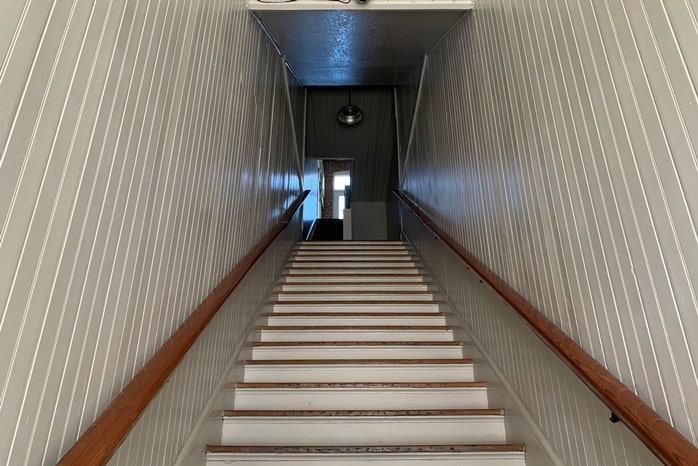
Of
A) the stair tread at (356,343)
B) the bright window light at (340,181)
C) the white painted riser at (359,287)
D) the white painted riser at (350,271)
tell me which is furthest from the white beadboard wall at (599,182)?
the bright window light at (340,181)

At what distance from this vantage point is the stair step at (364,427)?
5.90 ft

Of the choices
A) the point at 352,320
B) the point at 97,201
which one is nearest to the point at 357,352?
the point at 352,320

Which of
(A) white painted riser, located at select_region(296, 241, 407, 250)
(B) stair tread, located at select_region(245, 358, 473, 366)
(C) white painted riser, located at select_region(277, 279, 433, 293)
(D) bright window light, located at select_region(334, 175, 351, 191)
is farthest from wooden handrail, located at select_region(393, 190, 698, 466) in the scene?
(D) bright window light, located at select_region(334, 175, 351, 191)

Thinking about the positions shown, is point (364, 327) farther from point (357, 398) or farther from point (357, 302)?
point (357, 398)

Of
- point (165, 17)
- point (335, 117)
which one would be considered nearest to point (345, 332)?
point (165, 17)

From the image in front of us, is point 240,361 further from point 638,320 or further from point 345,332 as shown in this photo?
point 638,320

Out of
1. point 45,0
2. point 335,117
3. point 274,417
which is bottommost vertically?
point 274,417

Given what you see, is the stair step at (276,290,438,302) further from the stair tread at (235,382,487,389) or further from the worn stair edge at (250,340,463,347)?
the stair tread at (235,382,487,389)

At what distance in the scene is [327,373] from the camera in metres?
2.19

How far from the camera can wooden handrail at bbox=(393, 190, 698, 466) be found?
0.80m

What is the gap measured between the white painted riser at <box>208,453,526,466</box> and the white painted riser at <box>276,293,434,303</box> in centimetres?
142

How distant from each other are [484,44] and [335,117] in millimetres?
4789

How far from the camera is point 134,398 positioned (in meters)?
0.96

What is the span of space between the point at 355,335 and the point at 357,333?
2 centimetres
